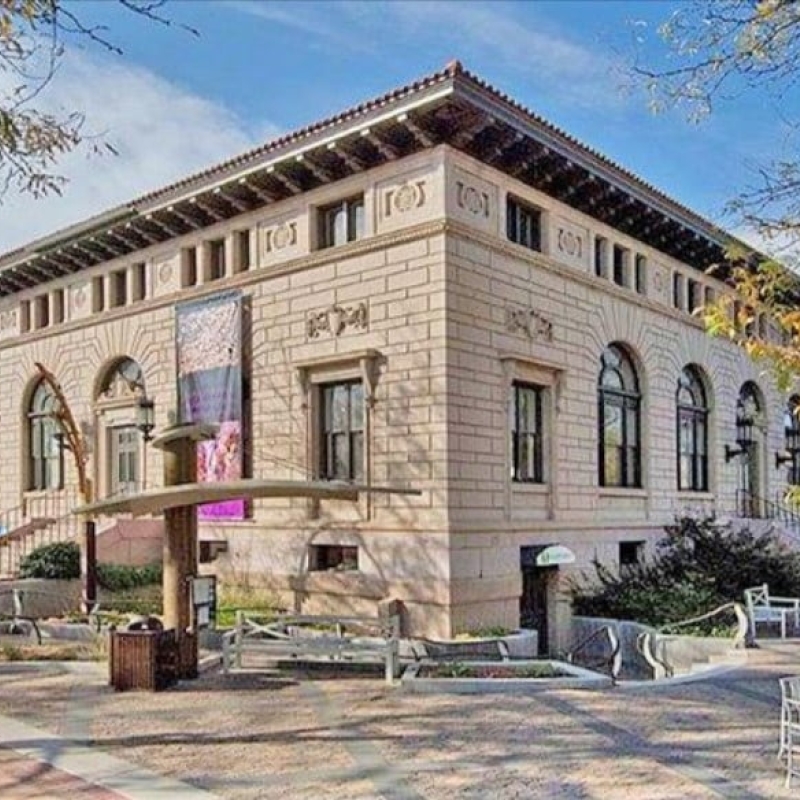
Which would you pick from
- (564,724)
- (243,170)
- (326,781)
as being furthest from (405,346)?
(326,781)

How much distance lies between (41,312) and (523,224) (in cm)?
1515

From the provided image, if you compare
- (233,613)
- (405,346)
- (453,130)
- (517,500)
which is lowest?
(233,613)

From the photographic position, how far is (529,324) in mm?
19672

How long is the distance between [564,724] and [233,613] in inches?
405

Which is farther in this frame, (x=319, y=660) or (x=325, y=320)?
(x=325, y=320)

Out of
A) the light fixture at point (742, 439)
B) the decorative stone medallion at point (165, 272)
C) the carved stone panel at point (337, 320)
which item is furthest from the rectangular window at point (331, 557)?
the light fixture at point (742, 439)

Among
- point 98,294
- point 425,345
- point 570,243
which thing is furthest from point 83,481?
point 570,243

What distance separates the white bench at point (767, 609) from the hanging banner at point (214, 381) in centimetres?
1048

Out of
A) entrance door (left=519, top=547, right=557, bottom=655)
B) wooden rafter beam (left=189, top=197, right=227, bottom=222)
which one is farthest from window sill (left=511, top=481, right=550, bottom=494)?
wooden rafter beam (left=189, top=197, right=227, bottom=222)

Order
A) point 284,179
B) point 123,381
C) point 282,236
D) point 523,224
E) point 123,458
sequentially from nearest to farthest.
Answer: point 284,179
point 523,224
point 282,236
point 123,381
point 123,458

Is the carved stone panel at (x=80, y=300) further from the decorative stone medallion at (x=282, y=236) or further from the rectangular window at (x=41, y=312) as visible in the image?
the decorative stone medallion at (x=282, y=236)

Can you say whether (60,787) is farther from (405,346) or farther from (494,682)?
(405,346)

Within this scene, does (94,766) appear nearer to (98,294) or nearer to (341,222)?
(341,222)

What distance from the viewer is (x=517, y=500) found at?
19.1m
